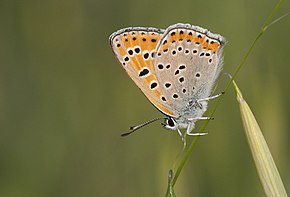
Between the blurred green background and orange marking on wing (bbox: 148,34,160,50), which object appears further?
the blurred green background

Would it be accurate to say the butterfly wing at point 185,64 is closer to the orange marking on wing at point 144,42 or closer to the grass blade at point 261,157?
the orange marking on wing at point 144,42

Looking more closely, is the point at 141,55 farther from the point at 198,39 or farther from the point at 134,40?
the point at 198,39

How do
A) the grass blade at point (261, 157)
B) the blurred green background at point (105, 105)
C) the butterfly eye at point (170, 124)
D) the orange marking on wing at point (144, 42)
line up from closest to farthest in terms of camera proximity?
the grass blade at point (261, 157), the orange marking on wing at point (144, 42), the butterfly eye at point (170, 124), the blurred green background at point (105, 105)

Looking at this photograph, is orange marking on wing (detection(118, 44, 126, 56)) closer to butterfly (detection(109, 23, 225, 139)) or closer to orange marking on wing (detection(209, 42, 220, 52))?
butterfly (detection(109, 23, 225, 139))

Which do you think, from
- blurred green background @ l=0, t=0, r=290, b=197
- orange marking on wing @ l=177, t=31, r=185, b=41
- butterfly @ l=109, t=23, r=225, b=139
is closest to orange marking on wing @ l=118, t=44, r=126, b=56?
butterfly @ l=109, t=23, r=225, b=139

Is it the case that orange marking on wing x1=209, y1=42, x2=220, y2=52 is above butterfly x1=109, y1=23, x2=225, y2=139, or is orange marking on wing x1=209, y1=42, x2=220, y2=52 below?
above

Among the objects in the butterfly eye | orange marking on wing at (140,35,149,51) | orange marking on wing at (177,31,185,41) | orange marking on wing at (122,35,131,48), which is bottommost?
the butterfly eye

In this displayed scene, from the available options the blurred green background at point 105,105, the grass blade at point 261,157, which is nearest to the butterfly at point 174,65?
the blurred green background at point 105,105

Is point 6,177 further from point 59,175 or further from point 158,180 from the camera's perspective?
point 158,180

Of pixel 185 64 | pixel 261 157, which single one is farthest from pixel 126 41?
pixel 261 157

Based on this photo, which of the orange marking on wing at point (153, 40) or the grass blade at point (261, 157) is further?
the orange marking on wing at point (153, 40)

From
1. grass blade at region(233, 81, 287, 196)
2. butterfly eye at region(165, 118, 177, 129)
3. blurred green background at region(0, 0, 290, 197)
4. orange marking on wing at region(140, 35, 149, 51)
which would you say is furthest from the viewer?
blurred green background at region(0, 0, 290, 197)
